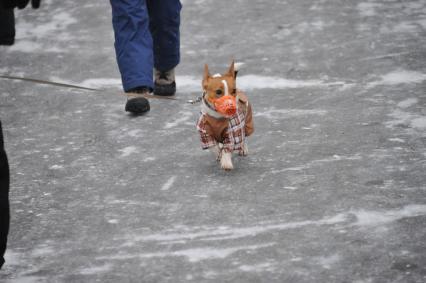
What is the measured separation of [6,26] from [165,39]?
272cm

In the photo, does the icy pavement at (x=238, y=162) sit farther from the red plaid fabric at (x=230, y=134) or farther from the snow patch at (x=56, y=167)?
the red plaid fabric at (x=230, y=134)

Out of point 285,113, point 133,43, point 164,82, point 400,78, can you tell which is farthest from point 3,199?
point 400,78

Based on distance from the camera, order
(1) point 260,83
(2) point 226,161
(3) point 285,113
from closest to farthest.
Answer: (2) point 226,161, (3) point 285,113, (1) point 260,83

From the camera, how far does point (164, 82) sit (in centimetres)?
662

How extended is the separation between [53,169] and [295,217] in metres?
1.64

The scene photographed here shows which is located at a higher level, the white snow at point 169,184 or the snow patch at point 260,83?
the white snow at point 169,184

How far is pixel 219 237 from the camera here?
13.8ft

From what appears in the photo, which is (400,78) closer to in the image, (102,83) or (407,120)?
(407,120)

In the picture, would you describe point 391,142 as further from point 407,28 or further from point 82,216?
point 407,28

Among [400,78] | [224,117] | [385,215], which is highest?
[224,117]

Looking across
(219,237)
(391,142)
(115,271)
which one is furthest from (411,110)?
(115,271)

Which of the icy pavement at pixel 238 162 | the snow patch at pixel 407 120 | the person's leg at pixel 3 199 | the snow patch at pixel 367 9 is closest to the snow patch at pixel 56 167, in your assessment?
the icy pavement at pixel 238 162

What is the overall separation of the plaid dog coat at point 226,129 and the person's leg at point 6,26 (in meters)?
1.40

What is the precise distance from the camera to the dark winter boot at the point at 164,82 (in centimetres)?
662
